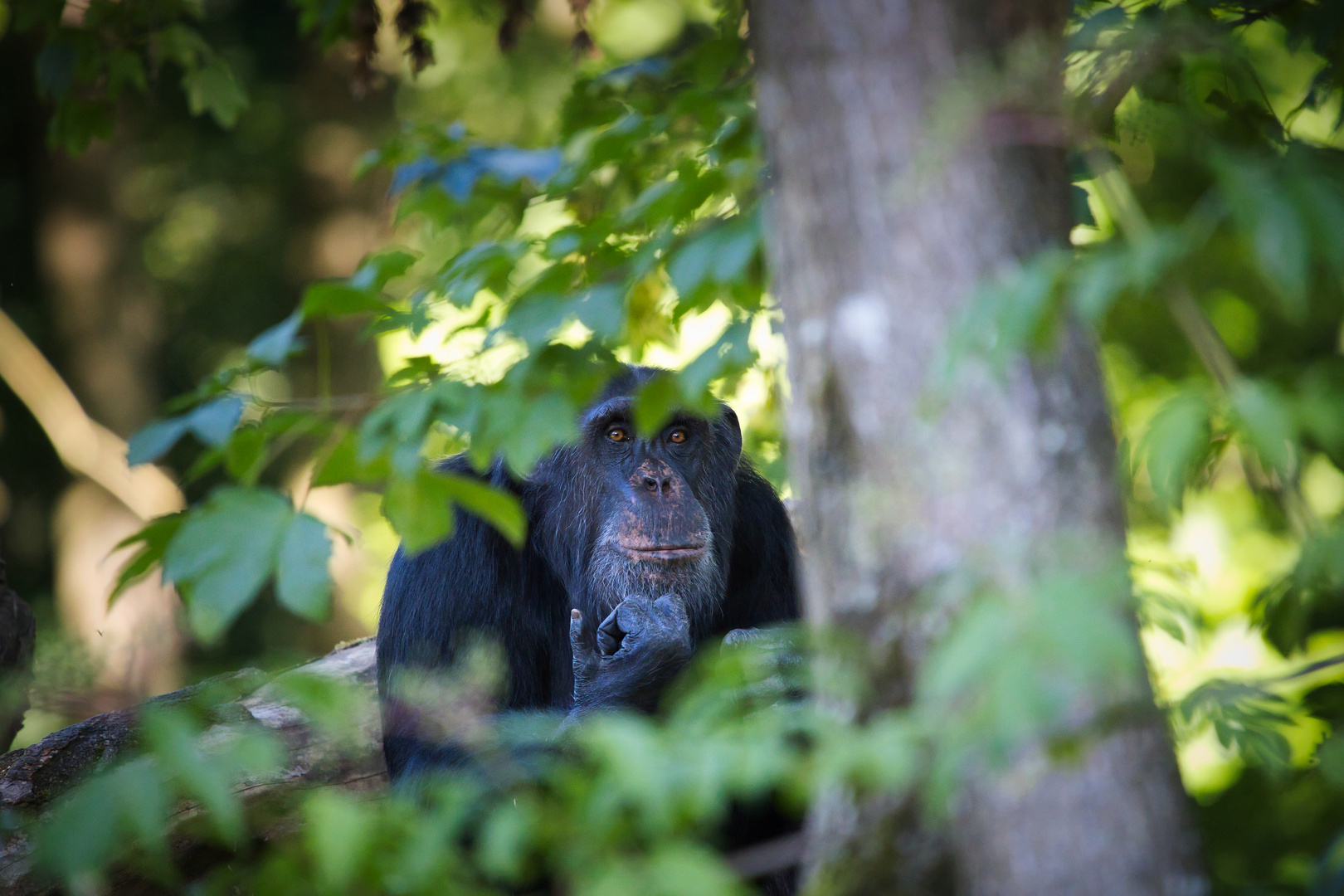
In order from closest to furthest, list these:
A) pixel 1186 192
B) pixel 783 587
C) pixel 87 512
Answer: pixel 783 587 → pixel 1186 192 → pixel 87 512

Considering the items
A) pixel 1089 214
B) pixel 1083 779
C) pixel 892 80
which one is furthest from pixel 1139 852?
pixel 1089 214

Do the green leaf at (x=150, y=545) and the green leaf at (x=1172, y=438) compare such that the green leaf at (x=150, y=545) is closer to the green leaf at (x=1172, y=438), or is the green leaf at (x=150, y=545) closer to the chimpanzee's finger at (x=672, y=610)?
the green leaf at (x=1172, y=438)

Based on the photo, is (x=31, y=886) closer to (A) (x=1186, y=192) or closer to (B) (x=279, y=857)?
(B) (x=279, y=857)

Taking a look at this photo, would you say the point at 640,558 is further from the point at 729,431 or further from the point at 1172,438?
the point at 1172,438

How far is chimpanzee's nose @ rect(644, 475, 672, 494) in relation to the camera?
3.44 metres

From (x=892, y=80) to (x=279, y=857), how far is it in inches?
59.3

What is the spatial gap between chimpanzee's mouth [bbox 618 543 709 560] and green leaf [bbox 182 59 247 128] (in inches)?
90.6

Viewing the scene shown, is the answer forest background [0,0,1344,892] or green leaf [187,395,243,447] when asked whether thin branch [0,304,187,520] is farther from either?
green leaf [187,395,243,447]

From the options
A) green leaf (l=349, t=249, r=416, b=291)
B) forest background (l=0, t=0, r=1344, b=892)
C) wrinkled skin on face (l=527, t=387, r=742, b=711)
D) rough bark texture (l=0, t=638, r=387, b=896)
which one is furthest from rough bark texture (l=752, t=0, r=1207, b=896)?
rough bark texture (l=0, t=638, r=387, b=896)

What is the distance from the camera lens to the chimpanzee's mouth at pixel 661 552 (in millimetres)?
3346

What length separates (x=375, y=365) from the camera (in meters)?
9.60

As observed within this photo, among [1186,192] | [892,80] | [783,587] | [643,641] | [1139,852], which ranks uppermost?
[892,80]

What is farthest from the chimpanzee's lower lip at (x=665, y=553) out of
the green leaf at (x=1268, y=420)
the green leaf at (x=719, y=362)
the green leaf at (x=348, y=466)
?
the green leaf at (x=1268, y=420)

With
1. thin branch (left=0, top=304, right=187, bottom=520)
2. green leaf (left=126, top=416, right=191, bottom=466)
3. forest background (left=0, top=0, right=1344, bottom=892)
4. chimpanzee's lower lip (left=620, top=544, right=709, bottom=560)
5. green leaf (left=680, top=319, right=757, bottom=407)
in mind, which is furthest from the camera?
thin branch (left=0, top=304, right=187, bottom=520)
